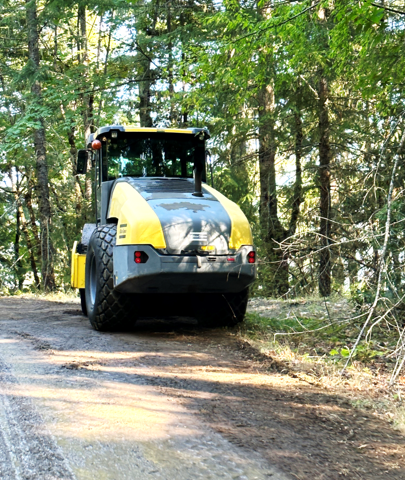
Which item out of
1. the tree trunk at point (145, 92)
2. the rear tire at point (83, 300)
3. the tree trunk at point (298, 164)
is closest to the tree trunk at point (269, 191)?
the tree trunk at point (298, 164)

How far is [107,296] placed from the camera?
288 inches

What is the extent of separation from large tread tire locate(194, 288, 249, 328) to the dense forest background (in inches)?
28.1

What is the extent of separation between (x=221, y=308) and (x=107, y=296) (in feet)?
5.54

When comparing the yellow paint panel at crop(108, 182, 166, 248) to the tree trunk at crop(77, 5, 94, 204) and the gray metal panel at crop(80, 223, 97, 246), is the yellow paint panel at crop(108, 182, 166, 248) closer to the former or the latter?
the gray metal panel at crop(80, 223, 97, 246)

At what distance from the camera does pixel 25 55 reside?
22875mm

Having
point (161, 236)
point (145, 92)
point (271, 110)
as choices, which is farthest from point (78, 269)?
point (145, 92)

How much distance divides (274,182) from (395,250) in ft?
30.6

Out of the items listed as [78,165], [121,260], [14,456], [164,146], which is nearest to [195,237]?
[121,260]

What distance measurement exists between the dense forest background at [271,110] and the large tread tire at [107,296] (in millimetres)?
1927

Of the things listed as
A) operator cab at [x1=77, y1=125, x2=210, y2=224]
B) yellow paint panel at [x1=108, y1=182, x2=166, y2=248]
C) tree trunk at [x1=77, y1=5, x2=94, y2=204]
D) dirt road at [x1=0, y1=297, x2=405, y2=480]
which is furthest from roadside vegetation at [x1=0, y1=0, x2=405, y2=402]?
yellow paint panel at [x1=108, y1=182, x2=166, y2=248]

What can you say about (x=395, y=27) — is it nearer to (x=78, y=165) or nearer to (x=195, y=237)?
(x=195, y=237)

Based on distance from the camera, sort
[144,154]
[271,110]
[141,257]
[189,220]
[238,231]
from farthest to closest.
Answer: [271,110]
[144,154]
[238,231]
[189,220]
[141,257]

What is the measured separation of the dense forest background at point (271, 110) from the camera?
23.1ft

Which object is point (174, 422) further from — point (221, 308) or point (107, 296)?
point (221, 308)
